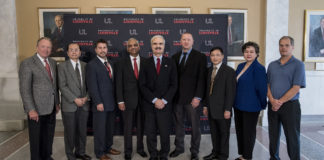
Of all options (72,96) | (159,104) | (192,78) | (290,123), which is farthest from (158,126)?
(290,123)

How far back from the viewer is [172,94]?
2.86 m

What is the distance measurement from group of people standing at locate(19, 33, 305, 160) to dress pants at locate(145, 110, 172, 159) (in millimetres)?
14

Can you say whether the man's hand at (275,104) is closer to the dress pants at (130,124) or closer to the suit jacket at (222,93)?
the suit jacket at (222,93)

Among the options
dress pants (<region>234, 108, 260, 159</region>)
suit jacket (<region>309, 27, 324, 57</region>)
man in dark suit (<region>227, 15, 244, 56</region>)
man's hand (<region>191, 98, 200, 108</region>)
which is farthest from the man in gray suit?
suit jacket (<region>309, 27, 324, 57</region>)

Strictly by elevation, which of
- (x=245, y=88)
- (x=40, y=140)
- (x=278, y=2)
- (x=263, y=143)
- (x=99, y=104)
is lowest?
(x=263, y=143)

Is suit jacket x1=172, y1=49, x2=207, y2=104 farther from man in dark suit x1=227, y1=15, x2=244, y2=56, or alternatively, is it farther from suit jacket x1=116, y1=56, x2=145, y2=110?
man in dark suit x1=227, y1=15, x2=244, y2=56

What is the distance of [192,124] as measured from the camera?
10.1 ft

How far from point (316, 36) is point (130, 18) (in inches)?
167

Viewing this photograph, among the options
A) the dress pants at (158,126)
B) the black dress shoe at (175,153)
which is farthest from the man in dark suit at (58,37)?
the black dress shoe at (175,153)

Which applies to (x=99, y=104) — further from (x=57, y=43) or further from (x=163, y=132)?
(x=57, y=43)

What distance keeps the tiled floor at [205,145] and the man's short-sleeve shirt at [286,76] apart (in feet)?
3.72

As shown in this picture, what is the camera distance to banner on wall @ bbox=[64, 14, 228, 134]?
393 cm

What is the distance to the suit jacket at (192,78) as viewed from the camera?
2.94 metres

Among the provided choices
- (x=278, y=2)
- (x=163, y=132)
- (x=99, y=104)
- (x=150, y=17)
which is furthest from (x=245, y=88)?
(x=278, y=2)
